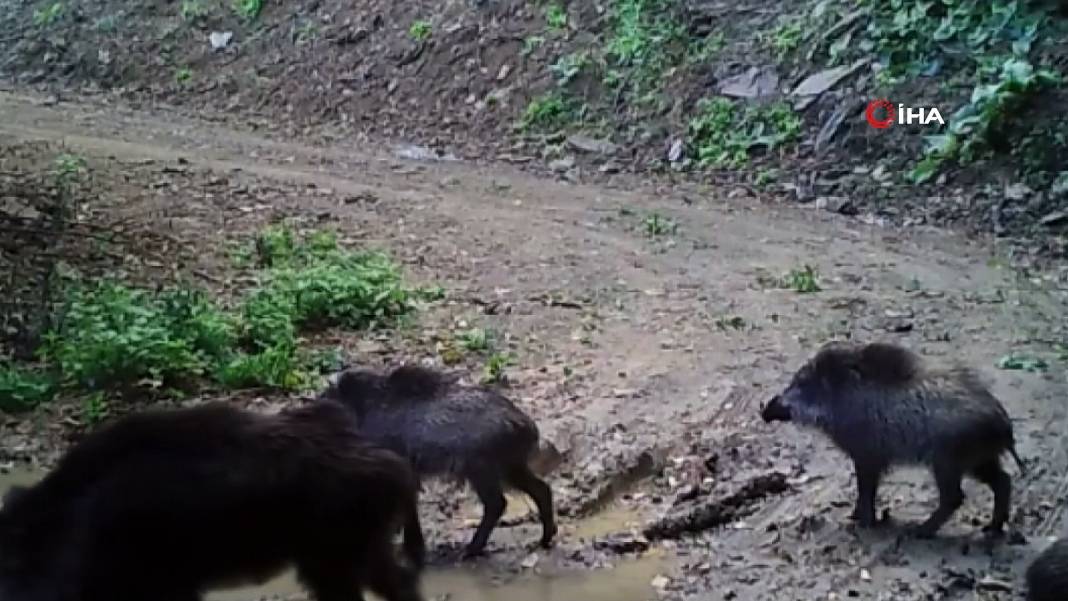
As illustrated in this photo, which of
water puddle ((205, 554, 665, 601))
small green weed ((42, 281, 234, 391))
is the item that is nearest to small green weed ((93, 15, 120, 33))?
small green weed ((42, 281, 234, 391))

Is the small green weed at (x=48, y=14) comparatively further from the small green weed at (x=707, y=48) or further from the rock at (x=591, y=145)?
the small green weed at (x=707, y=48)

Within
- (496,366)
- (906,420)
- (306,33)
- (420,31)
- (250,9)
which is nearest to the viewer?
(906,420)

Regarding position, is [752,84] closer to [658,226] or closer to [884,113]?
[884,113]

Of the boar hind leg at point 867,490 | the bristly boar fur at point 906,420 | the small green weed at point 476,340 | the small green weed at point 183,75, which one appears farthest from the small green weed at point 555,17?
the boar hind leg at point 867,490

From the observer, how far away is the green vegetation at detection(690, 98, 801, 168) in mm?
15047

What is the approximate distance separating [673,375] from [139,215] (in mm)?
5633

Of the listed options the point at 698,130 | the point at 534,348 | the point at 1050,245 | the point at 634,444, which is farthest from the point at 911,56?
the point at 634,444

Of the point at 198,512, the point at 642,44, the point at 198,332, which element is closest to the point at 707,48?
the point at 642,44

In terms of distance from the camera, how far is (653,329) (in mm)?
9930

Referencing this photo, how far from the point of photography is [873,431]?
6.40 m

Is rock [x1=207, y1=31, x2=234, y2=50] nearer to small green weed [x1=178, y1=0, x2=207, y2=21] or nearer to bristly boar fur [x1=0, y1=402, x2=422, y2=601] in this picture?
small green weed [x1=178, y1=0, x2=207, y2=21]

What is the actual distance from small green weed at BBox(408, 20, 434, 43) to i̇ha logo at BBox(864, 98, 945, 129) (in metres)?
Result: 6.73

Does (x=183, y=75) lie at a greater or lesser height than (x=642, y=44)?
lesser

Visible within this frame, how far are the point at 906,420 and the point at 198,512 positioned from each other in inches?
121
